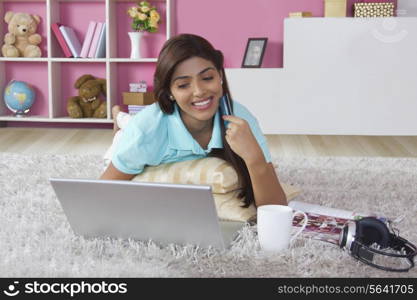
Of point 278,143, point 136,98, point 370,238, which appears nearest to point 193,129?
point 370,238

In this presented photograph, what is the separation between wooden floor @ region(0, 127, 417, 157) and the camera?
10.1 feet

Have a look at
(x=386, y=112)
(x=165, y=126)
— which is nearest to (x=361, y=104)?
(x=386, y=112)

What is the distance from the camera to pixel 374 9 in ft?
11.9

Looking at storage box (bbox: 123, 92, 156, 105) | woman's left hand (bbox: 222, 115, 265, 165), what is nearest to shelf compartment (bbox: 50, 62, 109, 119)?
storage box (bbox: 123, 92, 156, 105)

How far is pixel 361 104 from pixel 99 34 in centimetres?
172

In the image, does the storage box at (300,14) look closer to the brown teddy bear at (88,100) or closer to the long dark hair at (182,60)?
the brown teddy bear at (88,100)

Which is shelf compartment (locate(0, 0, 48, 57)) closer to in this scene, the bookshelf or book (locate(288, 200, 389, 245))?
the bookshelf

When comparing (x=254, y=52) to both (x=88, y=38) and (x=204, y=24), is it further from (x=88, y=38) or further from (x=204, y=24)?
(x=88, y=38)

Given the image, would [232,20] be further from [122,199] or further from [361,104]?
[122,199]

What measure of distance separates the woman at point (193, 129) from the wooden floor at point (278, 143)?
1.39 m

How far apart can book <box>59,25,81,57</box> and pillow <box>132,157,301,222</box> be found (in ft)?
7.84

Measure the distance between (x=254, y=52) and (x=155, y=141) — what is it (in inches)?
92.3

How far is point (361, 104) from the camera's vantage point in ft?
12.0

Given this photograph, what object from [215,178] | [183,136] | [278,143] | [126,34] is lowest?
[278,143]
